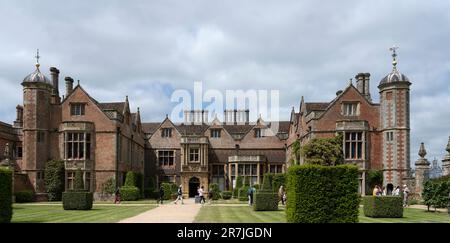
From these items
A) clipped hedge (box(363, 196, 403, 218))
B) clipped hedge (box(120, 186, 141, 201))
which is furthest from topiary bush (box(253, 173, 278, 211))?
clipped hedge (box(120, 186, 141, 201))

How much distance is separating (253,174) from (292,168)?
A: 1406 inches

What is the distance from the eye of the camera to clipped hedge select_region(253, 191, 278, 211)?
24.3 meters

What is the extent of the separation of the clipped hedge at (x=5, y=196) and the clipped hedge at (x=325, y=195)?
9.66m

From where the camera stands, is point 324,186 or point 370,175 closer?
point 324,186

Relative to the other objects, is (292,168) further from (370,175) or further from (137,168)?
(137,168)

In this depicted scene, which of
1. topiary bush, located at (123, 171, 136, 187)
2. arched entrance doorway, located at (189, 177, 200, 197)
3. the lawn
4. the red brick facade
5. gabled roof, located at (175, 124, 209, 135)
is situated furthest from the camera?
gabled roof, located at (175, 124, 209, 135)

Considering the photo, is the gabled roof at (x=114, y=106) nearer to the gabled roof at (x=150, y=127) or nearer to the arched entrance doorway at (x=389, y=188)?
the gabled roof at (x=150, y=127)

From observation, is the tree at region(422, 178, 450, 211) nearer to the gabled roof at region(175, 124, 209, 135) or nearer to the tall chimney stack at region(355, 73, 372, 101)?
the tall chimney stack at region(355, 73, 372, 101)

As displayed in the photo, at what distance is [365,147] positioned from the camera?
37.2m

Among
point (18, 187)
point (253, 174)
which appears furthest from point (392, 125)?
point (18, 187)

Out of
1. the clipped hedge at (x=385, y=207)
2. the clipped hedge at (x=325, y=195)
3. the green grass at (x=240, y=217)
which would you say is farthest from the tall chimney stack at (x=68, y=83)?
the clipped hedge at (x=325, y=195)

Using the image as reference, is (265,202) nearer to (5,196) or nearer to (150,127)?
(5,196)

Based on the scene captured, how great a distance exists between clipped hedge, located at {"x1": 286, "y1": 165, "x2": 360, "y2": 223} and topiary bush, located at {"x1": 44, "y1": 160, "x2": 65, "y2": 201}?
2830 cm
